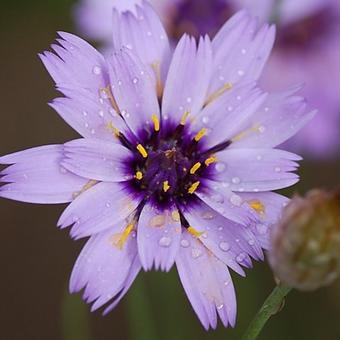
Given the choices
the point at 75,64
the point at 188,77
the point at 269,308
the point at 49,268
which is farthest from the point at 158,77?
the point at 49,268

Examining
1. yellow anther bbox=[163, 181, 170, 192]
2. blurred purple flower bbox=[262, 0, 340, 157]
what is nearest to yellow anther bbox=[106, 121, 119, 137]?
yellow anther bbox=[163, 181, 170, 192]

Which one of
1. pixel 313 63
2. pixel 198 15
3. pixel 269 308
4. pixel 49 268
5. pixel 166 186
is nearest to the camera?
pixel 269 308

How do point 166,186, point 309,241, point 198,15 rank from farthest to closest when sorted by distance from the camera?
point 198,15, point 166,186, point 309,241

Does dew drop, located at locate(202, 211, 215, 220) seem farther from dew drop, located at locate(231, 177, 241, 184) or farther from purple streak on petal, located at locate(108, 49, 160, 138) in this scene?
purple streak on petal, located at locate(108, 49, 160, 138)

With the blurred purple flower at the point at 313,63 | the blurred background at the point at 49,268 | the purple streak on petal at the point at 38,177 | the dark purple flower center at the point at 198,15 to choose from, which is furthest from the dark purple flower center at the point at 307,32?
the purple streak on petal at the point at 38,177

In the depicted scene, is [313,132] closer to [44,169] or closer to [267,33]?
[267,33]

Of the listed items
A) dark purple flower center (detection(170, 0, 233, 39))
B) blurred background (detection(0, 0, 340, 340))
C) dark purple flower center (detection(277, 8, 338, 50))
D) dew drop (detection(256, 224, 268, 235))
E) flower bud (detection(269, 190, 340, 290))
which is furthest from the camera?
blurred background (detection(0, 0, 340, 340))

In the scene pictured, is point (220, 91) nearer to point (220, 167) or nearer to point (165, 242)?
point (220, 167)

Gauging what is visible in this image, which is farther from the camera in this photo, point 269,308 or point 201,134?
point 201,134
